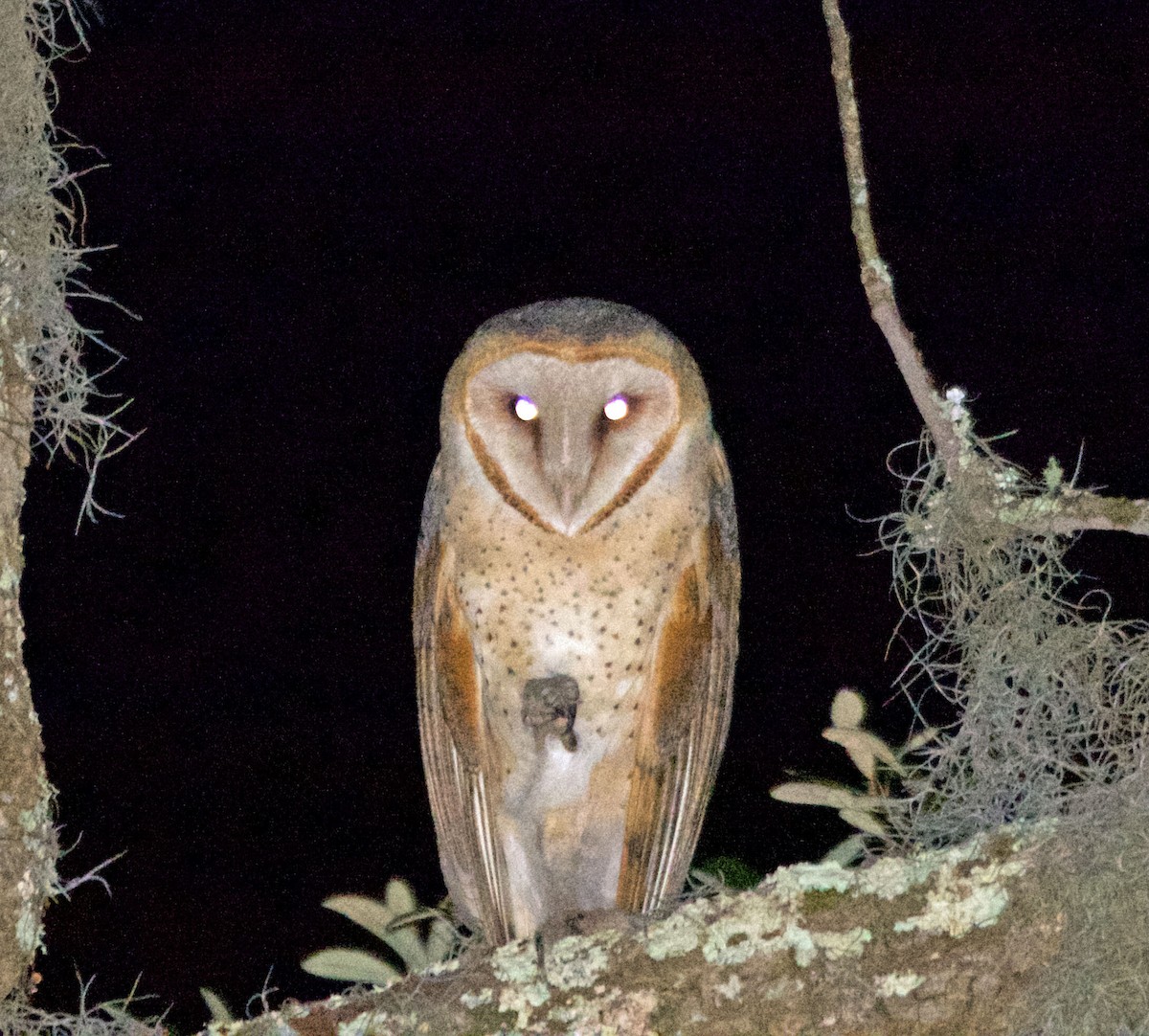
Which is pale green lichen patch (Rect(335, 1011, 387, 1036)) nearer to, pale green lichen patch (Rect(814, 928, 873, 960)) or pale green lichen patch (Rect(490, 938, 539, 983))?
pale green lichen patch (Rect(490, 938, 539, 983))

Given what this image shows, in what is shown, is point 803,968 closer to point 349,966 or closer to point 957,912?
point 957,912

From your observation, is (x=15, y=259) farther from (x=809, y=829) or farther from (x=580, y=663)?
A: (x=809, y=829)

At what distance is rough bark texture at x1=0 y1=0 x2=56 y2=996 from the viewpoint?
1482 millimetres

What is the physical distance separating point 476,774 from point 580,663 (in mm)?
236

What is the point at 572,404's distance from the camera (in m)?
1.83

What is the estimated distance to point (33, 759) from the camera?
4.93 feet

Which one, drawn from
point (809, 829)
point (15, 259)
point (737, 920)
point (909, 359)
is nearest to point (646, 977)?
point (737, 920)

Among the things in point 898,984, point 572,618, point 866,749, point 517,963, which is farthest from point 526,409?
point 898,984

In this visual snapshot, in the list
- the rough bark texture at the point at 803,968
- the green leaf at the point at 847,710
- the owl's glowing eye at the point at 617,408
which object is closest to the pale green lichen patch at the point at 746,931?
the rough bark texture at the point at 803,968

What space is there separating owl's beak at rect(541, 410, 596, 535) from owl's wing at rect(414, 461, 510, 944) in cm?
25

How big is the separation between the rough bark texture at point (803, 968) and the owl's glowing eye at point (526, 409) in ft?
2.33

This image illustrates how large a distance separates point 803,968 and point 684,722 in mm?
711

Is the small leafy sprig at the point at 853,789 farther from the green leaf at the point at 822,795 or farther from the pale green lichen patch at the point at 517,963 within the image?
the pale green lichen patch at the point at 517,963

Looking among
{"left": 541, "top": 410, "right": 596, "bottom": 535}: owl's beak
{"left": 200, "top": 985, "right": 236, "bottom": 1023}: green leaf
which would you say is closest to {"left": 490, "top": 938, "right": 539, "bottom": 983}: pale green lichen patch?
{"left": 200, "top": 985, "right": 236, "bottom": 1023}: green leaf
